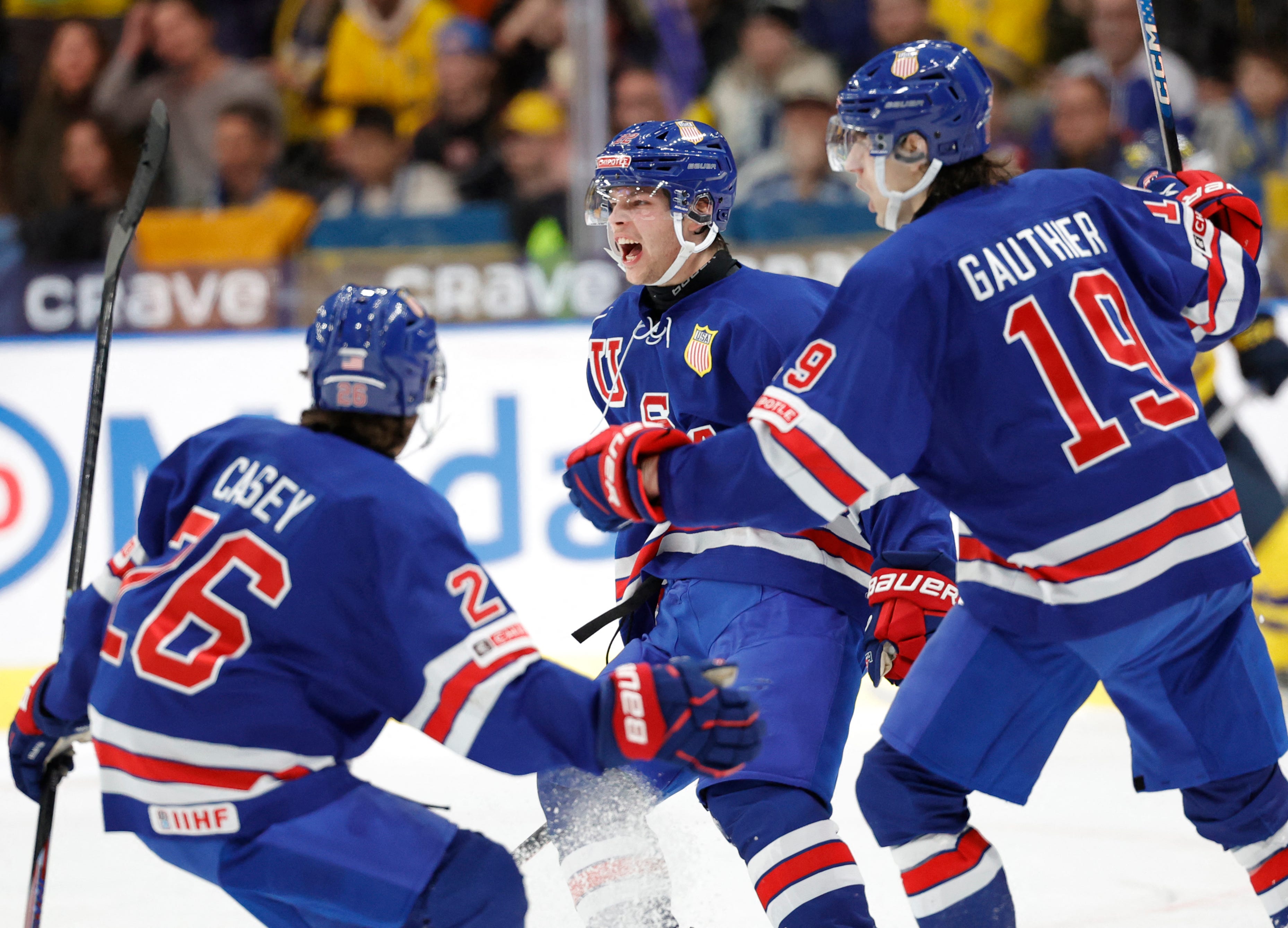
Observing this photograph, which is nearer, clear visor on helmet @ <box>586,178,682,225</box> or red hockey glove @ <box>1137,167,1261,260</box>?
red hockey glove @ <box>1137,167,1261,260</box>

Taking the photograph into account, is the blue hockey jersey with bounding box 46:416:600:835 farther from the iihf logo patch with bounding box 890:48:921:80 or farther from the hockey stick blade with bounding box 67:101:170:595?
the iihf logo patch with bounding box 890:48:921:80

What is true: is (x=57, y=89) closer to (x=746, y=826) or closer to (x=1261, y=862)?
(x=746, y=826)

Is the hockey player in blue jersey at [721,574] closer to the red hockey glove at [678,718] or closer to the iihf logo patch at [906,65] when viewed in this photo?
the red hockey glove at [678,718]

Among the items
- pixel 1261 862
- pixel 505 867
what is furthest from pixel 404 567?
pixel 1261 862

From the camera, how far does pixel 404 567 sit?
1.66 metres

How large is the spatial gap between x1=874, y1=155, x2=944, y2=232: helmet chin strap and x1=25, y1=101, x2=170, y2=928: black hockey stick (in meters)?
1.22

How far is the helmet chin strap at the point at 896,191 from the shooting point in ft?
6.81

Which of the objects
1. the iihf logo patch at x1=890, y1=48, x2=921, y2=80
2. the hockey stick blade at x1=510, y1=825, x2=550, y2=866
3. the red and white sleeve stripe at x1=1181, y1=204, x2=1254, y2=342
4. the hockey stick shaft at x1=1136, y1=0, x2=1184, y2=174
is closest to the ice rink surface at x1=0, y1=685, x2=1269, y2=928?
the hockey stick blade at x1=510, y1=825, x2=550, y2=866

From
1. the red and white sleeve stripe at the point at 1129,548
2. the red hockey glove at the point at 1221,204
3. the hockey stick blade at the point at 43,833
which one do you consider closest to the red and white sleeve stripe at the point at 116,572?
the hockey stick blade at the point at 43,833

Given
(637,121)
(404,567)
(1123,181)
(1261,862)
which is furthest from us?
(637,121)

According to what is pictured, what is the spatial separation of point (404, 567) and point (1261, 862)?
132cm

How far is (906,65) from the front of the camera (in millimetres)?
2072

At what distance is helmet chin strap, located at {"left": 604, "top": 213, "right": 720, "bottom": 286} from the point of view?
2.49 meters

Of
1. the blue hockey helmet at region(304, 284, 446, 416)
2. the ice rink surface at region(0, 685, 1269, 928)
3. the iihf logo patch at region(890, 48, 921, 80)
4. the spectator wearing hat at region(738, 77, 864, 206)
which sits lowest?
the ice rink surface at region(0, 685, 1269, 928)
